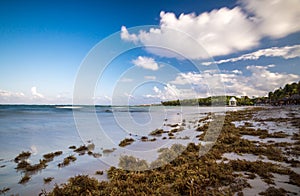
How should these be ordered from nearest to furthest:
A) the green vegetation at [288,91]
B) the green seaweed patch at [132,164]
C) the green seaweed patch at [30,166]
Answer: the green seaweed patch at [132,164]
the green seaweed patch at [30,166]
the green vegetation at [288,91]

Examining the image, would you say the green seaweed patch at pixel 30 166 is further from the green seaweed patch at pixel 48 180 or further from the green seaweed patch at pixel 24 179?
the green seaweed patch at pixel 48 180

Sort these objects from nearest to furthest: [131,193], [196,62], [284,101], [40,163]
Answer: [131,193], [40,163], [196,62], [284,101]

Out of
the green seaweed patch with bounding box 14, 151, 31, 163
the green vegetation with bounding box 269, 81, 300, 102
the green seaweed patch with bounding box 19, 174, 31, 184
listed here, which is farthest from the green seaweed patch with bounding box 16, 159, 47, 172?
the green vegetation with bounding box 269, 81, 300, 102

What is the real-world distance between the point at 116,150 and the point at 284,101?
109 meters

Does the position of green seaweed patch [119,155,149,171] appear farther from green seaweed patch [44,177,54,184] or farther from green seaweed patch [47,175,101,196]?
green seaweed patch [44,177,54,184]

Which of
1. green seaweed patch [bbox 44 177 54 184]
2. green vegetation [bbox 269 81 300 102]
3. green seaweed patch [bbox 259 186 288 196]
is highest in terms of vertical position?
green vegetation [bbox 269 81 300 102]

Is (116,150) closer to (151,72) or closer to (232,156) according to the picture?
(232,156)

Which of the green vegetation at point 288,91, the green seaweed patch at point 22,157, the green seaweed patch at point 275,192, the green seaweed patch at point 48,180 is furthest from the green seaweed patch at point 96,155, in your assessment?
the green vegetation at point 288,91

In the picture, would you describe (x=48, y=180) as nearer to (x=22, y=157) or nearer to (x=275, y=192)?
(x=22, y=157)

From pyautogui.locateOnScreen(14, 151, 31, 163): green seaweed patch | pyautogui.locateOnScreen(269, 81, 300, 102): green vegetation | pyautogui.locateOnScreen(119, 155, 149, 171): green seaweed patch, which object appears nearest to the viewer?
pyautogui.locateOnScreen(119, 155, 149, 171): green seaweed patch

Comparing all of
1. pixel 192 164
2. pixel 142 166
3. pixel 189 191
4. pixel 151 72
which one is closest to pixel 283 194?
pixel 189 191

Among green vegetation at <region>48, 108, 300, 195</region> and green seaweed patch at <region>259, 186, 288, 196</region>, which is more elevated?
green seaweed patch at <region>259, 186, 288, 196</region>

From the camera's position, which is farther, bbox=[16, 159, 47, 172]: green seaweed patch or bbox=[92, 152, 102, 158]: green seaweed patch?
bbox=[92, 152, 102, 158]: green seaweed patch

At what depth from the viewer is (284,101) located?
8831 cm
